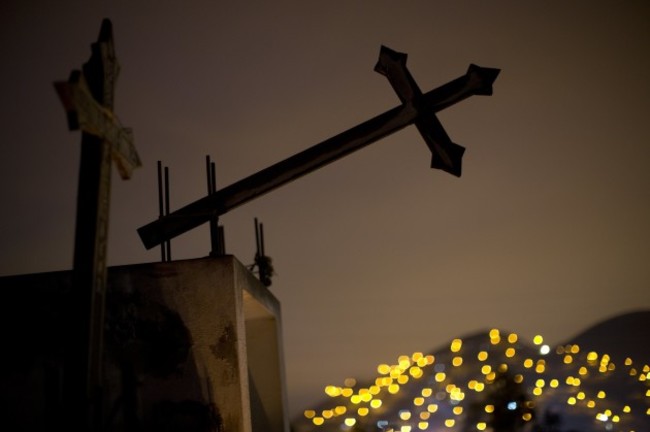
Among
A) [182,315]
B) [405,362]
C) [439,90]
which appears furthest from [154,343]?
[405,362]

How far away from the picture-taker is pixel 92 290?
11.7ft

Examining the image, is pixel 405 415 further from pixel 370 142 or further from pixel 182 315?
pixel 182 315

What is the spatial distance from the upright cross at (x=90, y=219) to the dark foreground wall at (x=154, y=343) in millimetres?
2213

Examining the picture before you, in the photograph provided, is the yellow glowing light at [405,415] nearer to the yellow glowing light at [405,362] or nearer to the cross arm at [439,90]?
the yellow glowing light at [405,362]

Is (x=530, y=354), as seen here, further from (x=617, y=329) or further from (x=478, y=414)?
(x=617, y=329)

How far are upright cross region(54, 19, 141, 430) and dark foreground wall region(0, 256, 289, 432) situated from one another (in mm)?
2213

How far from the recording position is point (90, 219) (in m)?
3.70

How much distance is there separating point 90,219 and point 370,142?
348 cm

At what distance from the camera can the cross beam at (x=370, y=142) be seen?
6.33 meters

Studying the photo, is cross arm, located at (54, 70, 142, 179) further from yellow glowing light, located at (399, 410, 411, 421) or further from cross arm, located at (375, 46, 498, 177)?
yellow glowing light, located at (399, 410, 411, 421)

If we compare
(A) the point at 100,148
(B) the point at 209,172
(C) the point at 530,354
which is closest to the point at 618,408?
(C) the point at 530,354

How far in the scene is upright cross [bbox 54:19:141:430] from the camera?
3432 millimetres

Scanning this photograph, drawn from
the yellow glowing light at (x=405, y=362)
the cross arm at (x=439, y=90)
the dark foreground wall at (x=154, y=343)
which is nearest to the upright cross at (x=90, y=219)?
the dark foreground wall at (x=154, y=343)

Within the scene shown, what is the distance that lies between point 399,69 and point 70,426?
4371mm
